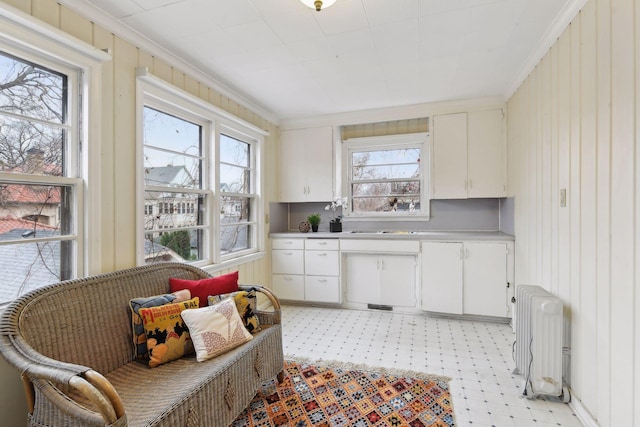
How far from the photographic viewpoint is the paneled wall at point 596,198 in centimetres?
138

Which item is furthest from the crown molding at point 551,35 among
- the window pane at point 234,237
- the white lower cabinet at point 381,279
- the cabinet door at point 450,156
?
the window pane at point 234,237

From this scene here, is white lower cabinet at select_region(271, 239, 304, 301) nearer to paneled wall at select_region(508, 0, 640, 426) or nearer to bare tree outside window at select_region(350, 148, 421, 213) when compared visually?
bare tree outside window at select_region(350, 148, 421, 213)

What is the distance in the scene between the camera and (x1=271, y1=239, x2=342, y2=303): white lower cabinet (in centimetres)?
392

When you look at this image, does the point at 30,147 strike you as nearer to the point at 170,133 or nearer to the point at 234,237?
the point at 170,133

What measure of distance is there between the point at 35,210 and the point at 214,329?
3.94 feet

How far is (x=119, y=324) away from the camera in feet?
5.63

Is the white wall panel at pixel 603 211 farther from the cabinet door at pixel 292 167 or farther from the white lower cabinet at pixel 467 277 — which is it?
the cabinet door at pixel 292 167

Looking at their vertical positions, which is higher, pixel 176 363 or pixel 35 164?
pixel 35 164

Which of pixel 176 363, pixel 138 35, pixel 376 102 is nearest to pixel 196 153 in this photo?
Result: pixel 138 35

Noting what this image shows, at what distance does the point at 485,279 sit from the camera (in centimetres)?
339

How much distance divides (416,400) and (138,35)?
3175 millimetres

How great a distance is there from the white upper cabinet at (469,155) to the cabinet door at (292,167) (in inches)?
69.1

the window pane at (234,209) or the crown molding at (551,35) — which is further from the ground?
the crown molding at (551,35)

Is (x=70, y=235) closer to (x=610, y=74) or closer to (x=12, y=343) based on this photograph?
(x=12, y=343)
